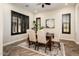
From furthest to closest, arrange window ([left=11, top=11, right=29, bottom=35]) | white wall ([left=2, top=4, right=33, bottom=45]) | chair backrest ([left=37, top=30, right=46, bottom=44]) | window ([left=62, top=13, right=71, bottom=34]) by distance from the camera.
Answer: chair backrest ([left=37, top=30, right=46, bottom=44])
window ([left=62, top=13, right=71, bottom=34])
window ([left=11, top=11, right=29, bottom=35])
white wall ([left=2, top=4, right=33, bottom=45])

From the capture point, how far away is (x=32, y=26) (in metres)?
2.57

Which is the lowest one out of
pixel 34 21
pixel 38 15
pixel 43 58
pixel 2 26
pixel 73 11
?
pixel 43 58

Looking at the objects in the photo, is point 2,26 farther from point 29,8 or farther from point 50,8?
point 50,8

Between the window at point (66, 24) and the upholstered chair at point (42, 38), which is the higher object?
the window at point (66, 24)

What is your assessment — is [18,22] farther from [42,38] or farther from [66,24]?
[66,24]

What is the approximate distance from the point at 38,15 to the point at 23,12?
51 centimetres

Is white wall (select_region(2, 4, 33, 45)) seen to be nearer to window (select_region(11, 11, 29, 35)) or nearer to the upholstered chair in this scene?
window (select_region(11, 11, 29, 35))

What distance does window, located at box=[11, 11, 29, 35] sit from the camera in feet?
7.46

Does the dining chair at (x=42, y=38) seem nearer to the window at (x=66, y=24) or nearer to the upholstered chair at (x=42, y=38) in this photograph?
the upholstered chair at (x=42, y=38)

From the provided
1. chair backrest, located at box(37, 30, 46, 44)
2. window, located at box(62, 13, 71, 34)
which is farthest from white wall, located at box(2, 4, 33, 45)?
window, located at box(62, 13, 71, 34)

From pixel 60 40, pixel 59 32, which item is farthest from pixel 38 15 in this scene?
pixel 60 40

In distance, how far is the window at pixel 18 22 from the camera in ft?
7.46

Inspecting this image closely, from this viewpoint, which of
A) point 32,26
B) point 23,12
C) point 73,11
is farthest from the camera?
point 73,11

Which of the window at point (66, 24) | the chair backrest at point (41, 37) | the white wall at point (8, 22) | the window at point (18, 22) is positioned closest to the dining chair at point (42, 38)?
the chair backrest at point (41, 37)
